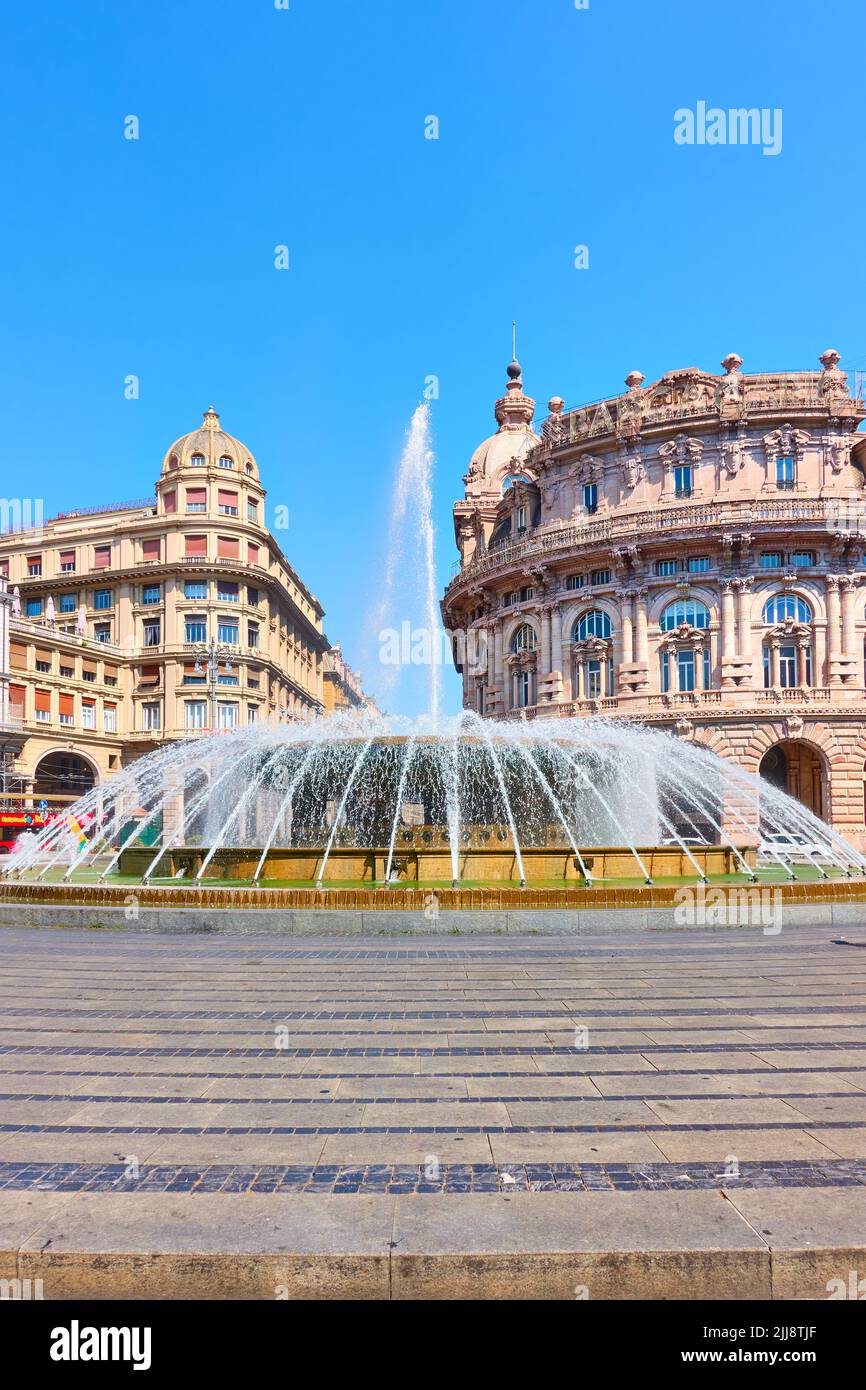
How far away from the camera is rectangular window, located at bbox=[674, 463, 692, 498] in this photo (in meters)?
41.7

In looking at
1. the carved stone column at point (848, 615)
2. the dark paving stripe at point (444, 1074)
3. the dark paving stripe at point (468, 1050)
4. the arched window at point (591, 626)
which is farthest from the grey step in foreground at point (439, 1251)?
the arched window at point (591, 626)

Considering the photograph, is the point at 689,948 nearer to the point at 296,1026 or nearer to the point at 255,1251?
the point at 296,1026

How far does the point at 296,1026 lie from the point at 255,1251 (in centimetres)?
426

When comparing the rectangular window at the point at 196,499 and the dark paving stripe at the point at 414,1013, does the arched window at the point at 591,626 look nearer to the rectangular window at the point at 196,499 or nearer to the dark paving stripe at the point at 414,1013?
the rectangular window at the point at 196,499

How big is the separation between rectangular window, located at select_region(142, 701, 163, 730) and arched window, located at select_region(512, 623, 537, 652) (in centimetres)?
2544

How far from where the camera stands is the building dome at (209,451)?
6169cm

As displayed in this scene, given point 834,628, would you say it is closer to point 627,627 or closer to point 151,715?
point 627,627

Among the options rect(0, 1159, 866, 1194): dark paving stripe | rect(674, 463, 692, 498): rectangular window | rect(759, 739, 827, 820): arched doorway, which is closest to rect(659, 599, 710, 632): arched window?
rect(674, 463, 692, 498): rectangular window

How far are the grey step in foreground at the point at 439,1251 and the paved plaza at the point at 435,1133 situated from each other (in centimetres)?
1

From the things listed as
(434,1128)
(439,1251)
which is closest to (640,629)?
(434,1128)

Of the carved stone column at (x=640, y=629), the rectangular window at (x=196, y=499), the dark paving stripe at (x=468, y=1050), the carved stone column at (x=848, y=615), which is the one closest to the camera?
the dark paving stripe at (x=468, y=1050)

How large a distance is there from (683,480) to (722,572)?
502 centimetres

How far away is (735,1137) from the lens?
5.46 meters

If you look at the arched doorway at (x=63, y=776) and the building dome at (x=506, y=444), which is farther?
the building dome at (x=506, y=444)
